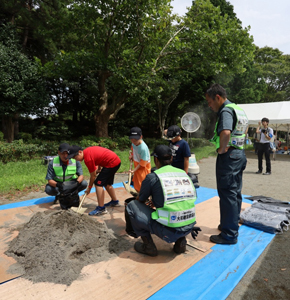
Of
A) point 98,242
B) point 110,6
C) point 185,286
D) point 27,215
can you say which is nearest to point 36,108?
→ point 110,6

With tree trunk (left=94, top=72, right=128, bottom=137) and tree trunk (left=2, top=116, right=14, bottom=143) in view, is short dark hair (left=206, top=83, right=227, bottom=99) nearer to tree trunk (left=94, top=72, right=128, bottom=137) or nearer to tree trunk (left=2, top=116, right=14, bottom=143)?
tree trunk (left=94, top=72, right=128, bottom=137)

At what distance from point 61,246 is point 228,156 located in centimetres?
214

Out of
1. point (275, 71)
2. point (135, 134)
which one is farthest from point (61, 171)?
point (275, 71)

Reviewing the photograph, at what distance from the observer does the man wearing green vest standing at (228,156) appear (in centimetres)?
264

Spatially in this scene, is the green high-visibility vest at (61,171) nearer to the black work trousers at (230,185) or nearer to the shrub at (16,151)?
the black work trousers at (230,185)

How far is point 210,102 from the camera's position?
2.85 meters

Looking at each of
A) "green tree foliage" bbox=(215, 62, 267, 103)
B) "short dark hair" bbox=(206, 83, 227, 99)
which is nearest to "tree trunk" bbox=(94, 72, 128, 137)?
"short dark hair" bbox=(206, 83, 227, 99)

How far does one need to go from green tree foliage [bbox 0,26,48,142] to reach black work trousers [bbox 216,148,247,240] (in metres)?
9.70

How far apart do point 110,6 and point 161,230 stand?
10.2 m

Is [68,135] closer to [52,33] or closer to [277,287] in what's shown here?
[52,33]

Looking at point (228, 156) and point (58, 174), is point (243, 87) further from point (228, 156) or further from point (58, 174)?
point (58, 174)

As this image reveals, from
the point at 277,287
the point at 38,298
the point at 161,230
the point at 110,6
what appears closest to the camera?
the point at 38,298

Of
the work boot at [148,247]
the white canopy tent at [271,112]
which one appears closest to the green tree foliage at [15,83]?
the work boot at [148,247]

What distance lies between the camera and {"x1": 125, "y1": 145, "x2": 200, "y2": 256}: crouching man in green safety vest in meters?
2.27
